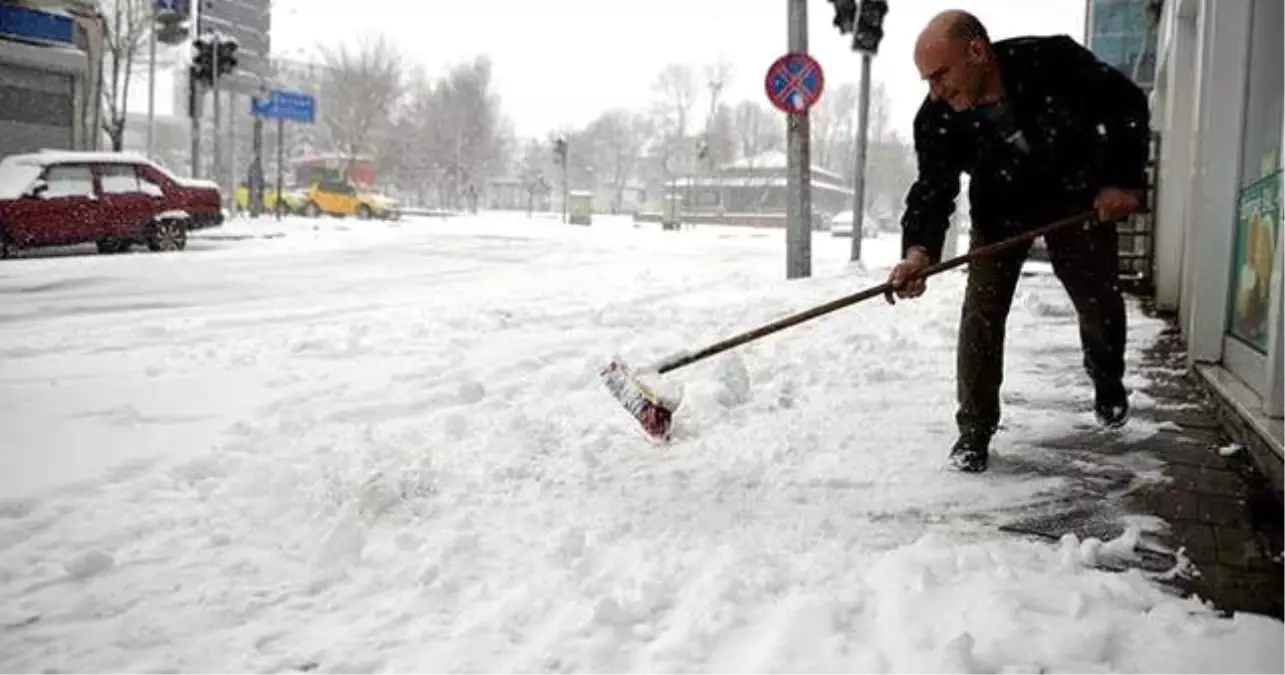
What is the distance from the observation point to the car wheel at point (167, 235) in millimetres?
15109

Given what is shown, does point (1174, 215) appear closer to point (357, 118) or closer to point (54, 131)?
point (54, 131)

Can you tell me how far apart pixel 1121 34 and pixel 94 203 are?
1535 centimetres

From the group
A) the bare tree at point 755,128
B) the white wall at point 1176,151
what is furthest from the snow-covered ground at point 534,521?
the bare tree at point 755,128

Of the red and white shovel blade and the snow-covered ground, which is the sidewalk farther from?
the red and white shovel blade

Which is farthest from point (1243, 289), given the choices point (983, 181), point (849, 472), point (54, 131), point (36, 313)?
point (54, 131)

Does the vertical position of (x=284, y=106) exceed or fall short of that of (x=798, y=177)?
it exceeds it

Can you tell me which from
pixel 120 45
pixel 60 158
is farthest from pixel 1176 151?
pixel 120 45

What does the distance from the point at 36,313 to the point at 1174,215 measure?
908 centimetres

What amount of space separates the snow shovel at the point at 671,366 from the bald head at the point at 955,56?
21.0 inches

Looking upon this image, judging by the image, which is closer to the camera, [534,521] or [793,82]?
[534,521]

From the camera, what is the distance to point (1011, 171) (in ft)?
11.0

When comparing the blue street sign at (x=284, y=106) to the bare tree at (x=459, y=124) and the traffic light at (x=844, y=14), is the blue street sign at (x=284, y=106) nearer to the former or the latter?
the traffic light at (x=844, y=14)

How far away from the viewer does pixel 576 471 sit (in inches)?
131

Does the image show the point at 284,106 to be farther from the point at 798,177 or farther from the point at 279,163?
the point at 798,177
